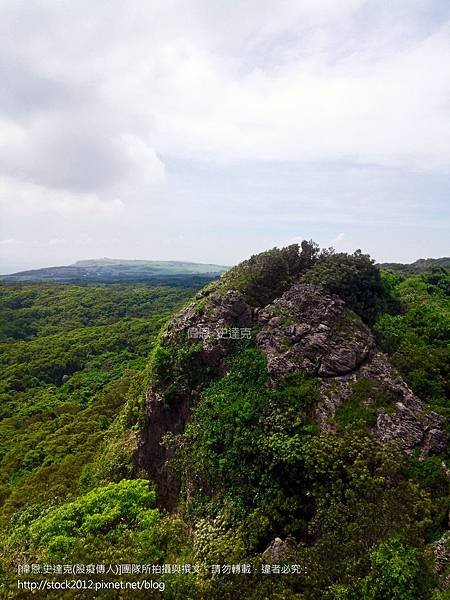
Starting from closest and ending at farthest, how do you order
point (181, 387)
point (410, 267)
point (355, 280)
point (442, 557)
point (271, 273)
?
point (442, 557) → point (181, 387) → point (355, 280) → point (271, 273) → point (410, 267)

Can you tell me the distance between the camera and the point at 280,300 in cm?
2294

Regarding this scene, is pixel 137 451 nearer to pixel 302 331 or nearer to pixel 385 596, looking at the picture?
pixel 302 331

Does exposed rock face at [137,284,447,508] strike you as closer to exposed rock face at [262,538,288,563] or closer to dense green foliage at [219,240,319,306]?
dense green foliage at [219,240,319,306]

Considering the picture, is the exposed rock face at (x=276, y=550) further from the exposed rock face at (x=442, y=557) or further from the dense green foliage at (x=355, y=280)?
the dense green foliage at (x=355, y=280)

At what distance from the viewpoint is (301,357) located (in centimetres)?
1959

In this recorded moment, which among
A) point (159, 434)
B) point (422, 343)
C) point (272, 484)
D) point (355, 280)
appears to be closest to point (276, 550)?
point (272, 484)

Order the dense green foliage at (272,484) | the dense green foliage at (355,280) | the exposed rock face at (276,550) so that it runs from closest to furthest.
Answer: the dense green foliage at (272,484)
the exposed rock face at (276,550)
the dense green foliage at (355,280)

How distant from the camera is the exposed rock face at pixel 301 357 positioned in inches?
653

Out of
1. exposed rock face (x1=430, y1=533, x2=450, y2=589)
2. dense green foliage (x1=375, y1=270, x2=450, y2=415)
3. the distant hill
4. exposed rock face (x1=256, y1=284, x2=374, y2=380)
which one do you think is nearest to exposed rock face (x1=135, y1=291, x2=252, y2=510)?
exposed rock face (x1=256, y1=284, x2=374, y2=380)

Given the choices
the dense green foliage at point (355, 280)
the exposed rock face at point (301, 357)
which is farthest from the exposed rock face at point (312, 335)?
the dense green foliage at point (355, 280)

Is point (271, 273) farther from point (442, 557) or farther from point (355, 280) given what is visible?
point (442, 557)

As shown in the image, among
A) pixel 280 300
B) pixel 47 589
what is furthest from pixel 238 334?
pixel 47 589

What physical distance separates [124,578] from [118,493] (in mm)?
5996

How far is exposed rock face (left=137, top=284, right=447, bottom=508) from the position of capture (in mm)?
16594
